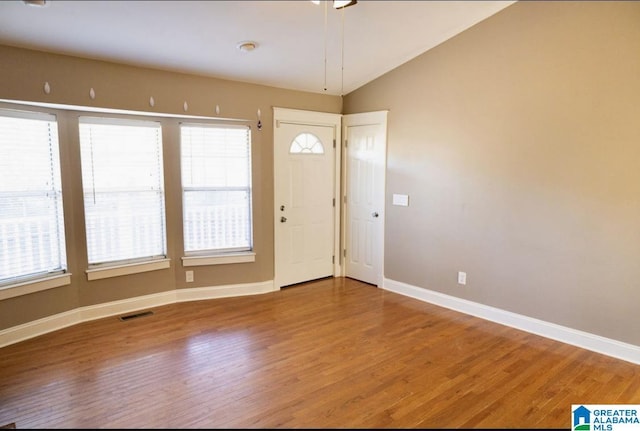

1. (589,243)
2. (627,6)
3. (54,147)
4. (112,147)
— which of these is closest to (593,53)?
(627,6)

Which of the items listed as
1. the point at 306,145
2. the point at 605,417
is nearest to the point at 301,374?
the point at 605,417

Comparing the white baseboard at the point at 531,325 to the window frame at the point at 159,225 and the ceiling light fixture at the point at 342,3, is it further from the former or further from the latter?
the ceiling light fixture at the point at 342,3

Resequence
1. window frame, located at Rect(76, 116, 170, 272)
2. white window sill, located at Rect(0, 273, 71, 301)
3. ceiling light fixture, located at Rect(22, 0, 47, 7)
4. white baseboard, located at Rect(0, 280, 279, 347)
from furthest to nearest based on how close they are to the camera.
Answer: window frame, located at Rect(76, 116, 170, 272) → white baseboard, located at Rect(0, 280, 279, 347) → white window sill, located at Rect(0, 273, 71, 301) → ceiling light fixture, located at Rect(22, 0, 47, 7)

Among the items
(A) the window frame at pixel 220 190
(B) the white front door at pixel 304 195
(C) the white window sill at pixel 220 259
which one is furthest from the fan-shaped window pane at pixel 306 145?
(C) the white window sill at pixel 220 259

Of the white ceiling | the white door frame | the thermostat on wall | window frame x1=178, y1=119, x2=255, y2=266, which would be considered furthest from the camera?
the white door frame

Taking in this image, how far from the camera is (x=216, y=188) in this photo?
4477mm

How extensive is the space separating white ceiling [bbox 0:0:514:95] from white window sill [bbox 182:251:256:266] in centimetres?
203

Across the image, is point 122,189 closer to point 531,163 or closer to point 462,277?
point 462,277

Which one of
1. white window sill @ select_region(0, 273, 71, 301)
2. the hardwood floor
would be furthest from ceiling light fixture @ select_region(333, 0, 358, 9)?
white window sill @ select_region(0, 273, 71, 301)

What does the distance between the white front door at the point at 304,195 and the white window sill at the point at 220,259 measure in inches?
14.9

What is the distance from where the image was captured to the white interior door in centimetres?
486

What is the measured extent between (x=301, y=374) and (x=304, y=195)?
2.61 m

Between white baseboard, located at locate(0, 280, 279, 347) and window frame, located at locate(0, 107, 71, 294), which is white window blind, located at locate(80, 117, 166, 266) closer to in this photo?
window frame, located at locate(0, 107, 71, 294)

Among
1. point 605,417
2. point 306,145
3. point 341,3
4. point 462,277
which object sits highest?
point 341,3
